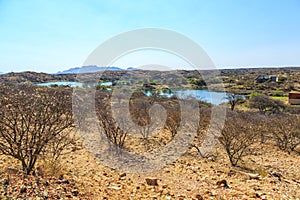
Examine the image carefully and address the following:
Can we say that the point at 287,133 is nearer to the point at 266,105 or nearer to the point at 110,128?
the point at 110,128

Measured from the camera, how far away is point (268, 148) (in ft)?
36.9

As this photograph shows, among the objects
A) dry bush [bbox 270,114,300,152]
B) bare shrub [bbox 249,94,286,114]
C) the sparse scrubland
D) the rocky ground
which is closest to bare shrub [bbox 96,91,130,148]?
the sparse scrubland

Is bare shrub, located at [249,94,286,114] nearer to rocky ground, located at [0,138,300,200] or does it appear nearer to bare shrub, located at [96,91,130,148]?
rocky ground, located at [0,138,300,200]

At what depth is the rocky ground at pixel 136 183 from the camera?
152 inches

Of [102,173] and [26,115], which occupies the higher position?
[26,115]

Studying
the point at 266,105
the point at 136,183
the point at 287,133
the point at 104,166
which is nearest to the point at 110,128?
the point at 104,166

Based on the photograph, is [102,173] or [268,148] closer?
[102,173]

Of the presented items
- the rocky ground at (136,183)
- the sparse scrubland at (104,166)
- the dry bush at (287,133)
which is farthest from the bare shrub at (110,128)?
the dry bush at (287,133)

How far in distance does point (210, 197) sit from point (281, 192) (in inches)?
66.6

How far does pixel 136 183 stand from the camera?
5.10 meters

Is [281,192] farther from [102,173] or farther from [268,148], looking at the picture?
[268,148]

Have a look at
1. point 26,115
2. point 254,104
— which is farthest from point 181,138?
point 254,104

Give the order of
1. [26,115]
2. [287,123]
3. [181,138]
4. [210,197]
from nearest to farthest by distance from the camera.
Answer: [210,197], [26,115], [181,138], [287,123]

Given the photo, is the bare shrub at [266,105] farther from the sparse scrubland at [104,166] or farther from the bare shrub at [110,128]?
the bare shrub at [110,128]
